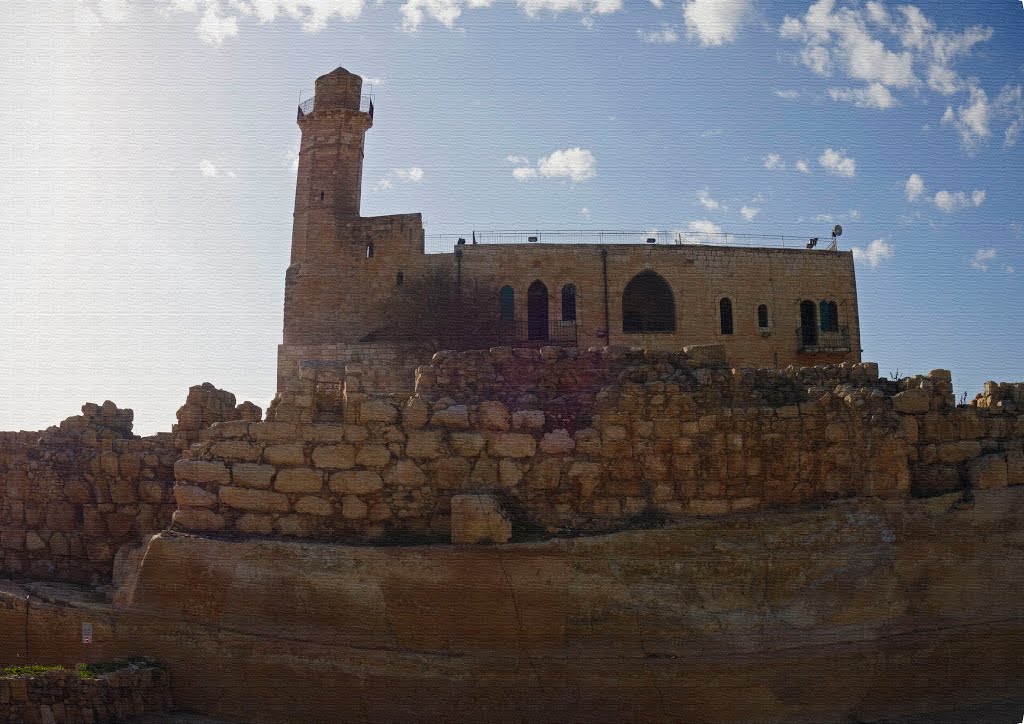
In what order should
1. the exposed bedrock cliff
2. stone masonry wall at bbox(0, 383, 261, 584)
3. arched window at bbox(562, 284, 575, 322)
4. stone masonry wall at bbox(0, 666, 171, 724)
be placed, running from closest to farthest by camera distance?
stone masonry wall at bbox(0, 666, 171, 724) < the exposed bedrock cliff < stone masonry wall at bbox(0, 383, 261, 584) < arched window at bbox(562, 284, 575, 322)

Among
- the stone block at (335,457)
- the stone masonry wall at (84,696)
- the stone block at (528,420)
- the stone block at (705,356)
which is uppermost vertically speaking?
the stone block at (705,356)

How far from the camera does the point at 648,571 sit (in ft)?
21.4

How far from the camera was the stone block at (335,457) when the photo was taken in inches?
275

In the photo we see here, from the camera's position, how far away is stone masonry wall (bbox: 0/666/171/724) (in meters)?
5.71

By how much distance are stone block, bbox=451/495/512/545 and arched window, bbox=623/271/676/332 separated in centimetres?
2362

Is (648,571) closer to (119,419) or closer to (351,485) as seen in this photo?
(351,485)

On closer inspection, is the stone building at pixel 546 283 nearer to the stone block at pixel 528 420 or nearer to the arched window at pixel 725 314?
the arched window at pixel 725 314

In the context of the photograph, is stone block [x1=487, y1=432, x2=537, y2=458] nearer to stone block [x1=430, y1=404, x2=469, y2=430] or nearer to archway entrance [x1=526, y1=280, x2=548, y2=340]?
stone block [x1=430, y1=404, x2=469, y2=430]

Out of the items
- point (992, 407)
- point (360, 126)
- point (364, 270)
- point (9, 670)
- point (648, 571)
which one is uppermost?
point (360, 126)

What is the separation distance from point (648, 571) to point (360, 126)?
26510mm

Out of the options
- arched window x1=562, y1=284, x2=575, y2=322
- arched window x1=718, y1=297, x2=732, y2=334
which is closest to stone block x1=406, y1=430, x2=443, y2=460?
arched window x1=562, y1=284, x2=575, y2=322

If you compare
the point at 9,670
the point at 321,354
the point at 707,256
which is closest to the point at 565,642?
the point at 9,670

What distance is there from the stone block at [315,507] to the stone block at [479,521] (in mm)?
1061

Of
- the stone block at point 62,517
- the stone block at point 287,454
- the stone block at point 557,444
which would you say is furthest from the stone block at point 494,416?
the stone block at point 62,517
